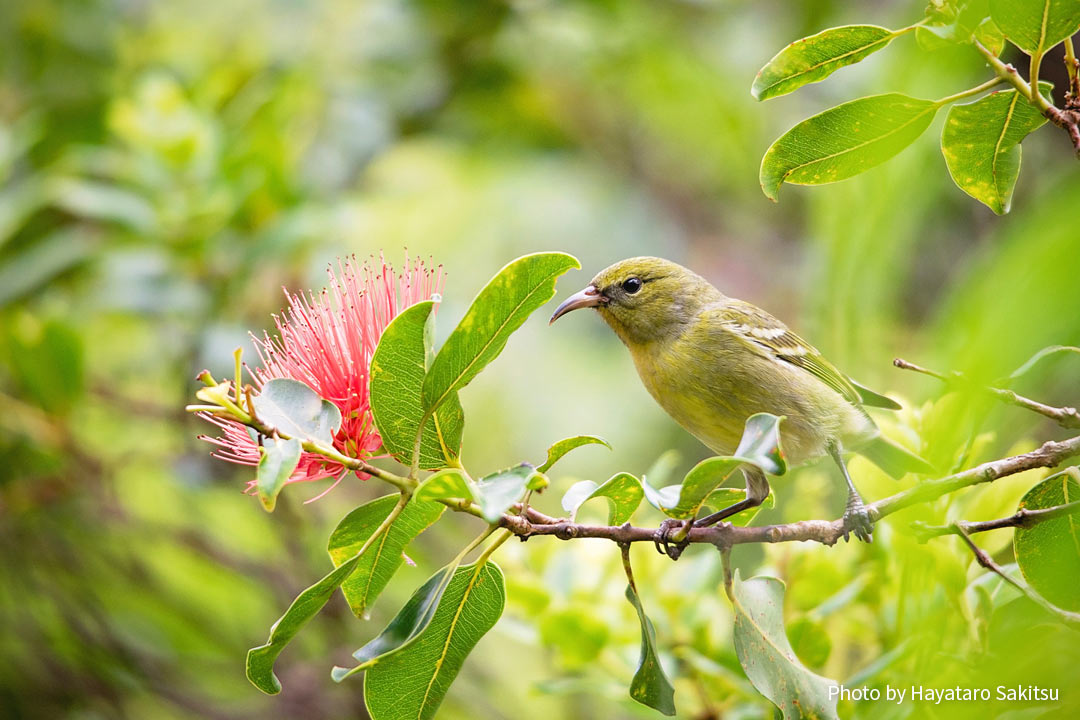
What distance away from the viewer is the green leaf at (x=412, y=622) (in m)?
1.40

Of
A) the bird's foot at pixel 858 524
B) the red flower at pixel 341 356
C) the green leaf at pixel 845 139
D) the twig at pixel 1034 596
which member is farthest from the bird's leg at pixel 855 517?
the red flower at pixel 341 356

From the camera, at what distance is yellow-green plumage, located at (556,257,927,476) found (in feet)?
8.57

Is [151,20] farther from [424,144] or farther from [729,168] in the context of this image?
[729,168]

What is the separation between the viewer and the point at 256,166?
11.2ft

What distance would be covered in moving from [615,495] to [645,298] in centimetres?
156

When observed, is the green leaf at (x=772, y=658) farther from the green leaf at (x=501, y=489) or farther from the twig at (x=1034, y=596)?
the green leaf at (x=501, y=489)

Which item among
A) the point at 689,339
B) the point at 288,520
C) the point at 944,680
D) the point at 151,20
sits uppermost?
the point at 151,20

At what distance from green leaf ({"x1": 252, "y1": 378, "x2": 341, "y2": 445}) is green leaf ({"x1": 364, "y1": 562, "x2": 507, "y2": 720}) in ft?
1.07

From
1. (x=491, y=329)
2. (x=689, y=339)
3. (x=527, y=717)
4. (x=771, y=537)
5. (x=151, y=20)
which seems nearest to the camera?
(x=491, y=329)

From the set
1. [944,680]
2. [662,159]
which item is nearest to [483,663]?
[944,680]

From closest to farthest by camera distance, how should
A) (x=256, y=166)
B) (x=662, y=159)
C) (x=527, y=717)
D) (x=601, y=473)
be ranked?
(x=256, y=166), (x=527, y=717), (x=601, y=473), (x=662, y=159)

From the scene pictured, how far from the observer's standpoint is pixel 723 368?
2691mm

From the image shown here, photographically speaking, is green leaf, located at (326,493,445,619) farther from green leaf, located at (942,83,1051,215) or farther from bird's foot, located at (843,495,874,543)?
green leaf, located at (942,83,1051,215)

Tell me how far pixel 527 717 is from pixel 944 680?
2841mm
